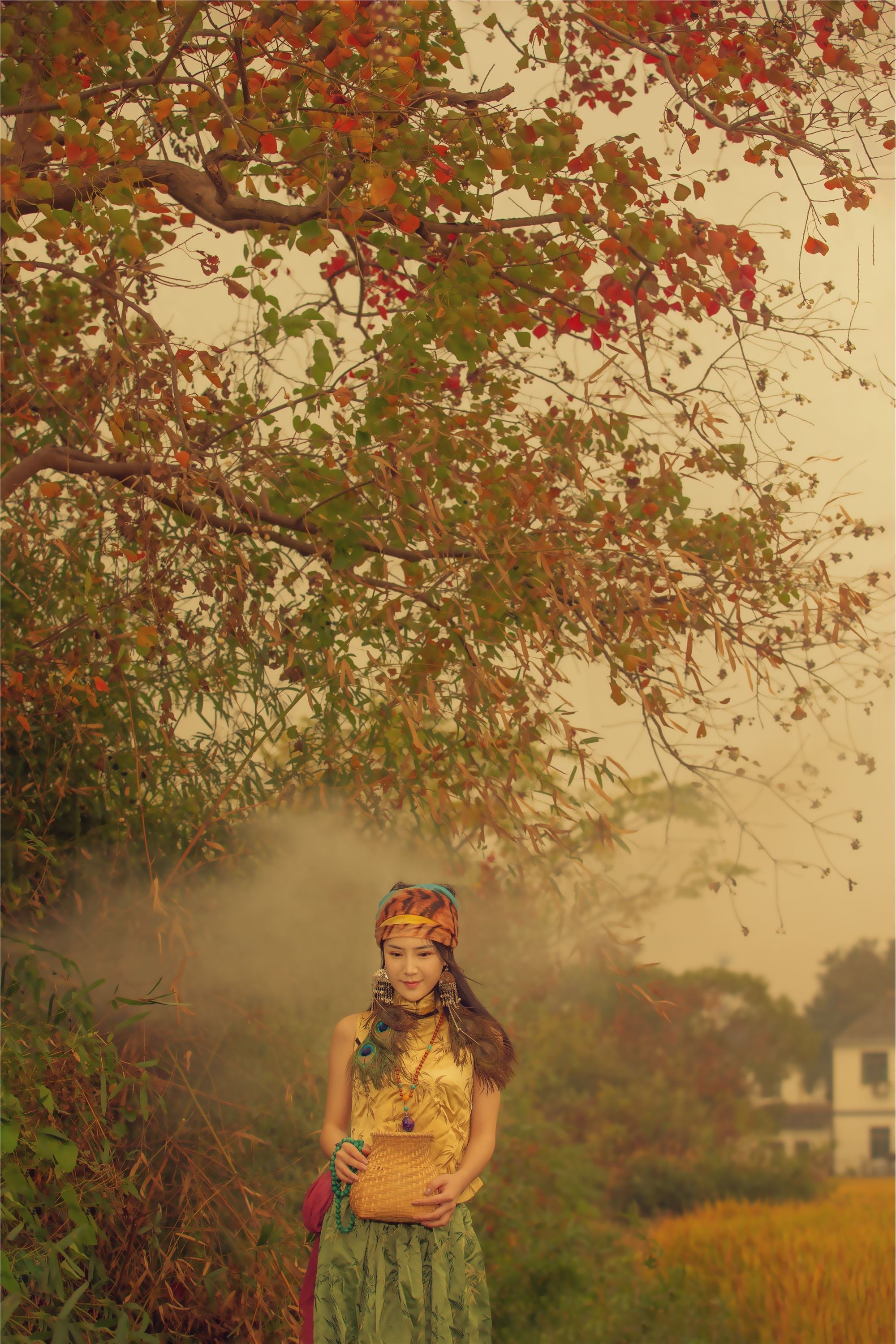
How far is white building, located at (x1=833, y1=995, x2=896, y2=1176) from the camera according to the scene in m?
4.10

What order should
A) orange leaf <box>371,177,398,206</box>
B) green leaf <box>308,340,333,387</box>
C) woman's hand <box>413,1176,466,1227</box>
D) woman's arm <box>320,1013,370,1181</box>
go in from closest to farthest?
woman's hand <box>413,1176,466,1227</box>
woman's arm <box>320,1013,370,1181</box>
orange leaf <box>371,177,398,206</box>
green leaf <box>308,340,333,387</box>

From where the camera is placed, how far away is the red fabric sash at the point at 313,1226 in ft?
7.61

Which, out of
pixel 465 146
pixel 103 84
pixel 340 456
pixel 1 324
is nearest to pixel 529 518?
pixel 340 456

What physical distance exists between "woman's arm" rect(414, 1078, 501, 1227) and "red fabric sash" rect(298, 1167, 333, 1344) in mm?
214

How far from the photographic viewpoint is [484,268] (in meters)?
3.35

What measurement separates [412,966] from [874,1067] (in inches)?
99.3

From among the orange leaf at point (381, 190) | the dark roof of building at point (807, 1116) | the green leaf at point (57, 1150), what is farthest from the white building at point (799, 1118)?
the orange leaf at point (381, 190)

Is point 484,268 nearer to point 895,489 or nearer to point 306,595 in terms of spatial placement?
point 306,595

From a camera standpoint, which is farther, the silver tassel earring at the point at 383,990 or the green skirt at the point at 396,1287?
the silver tassel earring at the point at 383,990

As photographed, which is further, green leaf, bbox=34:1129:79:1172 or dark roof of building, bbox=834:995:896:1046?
dark roof of building, bbox=834:995:896:1046

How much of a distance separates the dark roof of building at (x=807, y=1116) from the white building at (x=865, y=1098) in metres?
0.03

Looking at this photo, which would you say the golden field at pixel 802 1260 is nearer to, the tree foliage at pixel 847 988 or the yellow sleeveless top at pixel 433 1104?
the tree foliage at pixel 847 988

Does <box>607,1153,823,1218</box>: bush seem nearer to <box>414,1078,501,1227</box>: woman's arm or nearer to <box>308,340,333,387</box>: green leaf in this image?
<box>414,1078,501,1227</box>: woman's arm

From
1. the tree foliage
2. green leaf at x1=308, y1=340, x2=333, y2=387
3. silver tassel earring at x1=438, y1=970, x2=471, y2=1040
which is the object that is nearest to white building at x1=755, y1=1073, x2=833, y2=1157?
the tree foliage
